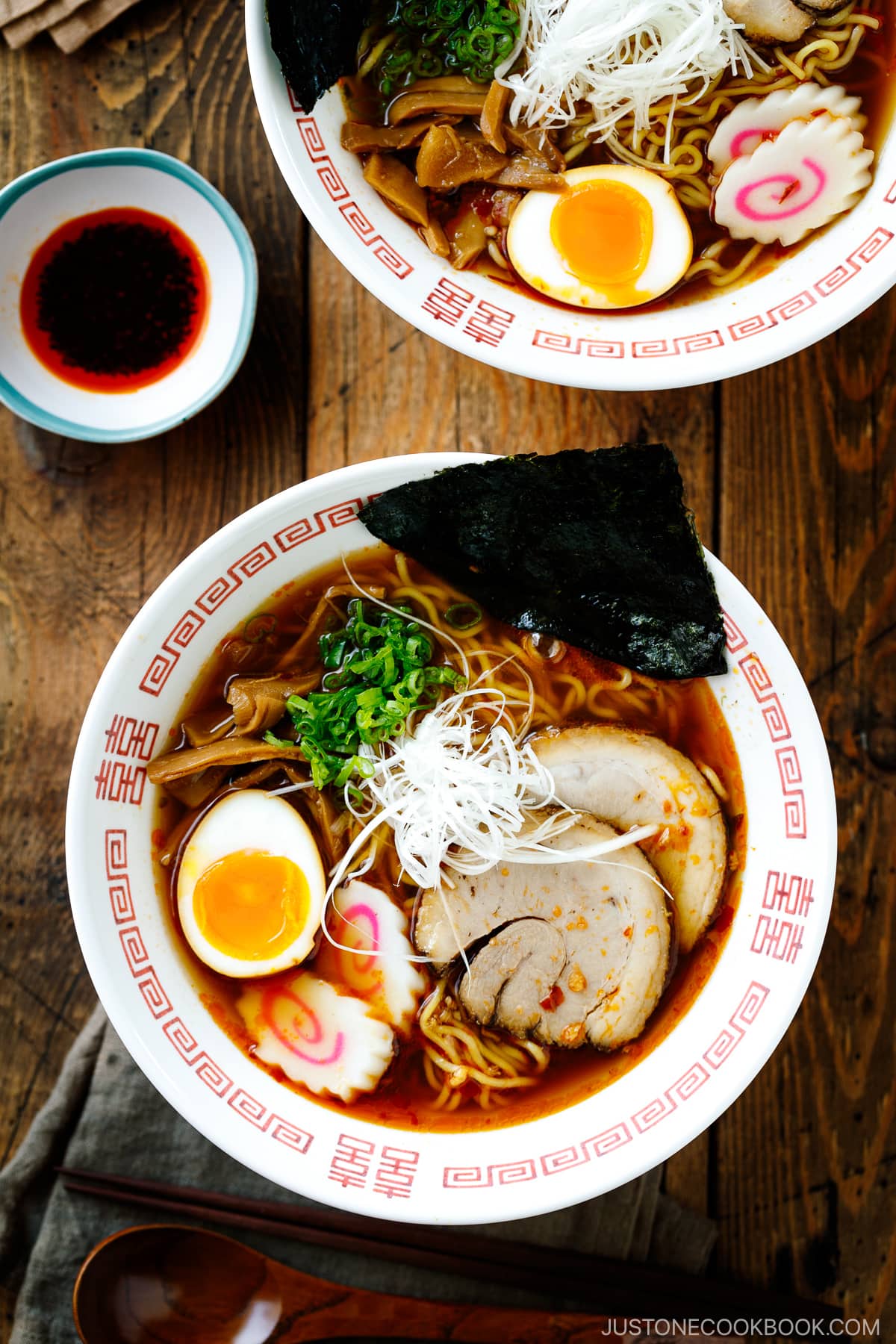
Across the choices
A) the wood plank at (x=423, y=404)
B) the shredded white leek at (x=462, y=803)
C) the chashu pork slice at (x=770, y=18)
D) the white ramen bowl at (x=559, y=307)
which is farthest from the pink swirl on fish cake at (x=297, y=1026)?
the chashu pork slice at (x=770, y=18)

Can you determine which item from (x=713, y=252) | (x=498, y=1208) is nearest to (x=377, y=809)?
(x=498, y=1208)

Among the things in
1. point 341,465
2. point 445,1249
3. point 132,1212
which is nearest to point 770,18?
point 341,465

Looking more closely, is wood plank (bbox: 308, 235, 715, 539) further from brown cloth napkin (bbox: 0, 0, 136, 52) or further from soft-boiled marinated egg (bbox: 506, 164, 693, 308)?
brown cloth napkin (bbox: 0, 0, 136, 52)

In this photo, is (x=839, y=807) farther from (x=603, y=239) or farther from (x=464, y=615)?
(x=603, y=239)

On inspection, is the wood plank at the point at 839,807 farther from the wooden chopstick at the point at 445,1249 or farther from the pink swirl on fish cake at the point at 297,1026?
the pink swirl on fish cake at the point at 297,1026

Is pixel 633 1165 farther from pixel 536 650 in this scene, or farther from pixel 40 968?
pixel 40 968

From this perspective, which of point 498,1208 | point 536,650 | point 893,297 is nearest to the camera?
point 498,1208
